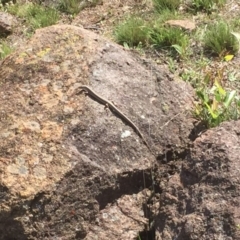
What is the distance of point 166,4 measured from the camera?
16.0ft

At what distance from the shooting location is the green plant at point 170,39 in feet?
13.9

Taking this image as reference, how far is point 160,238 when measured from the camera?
8.87ft

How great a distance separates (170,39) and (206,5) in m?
0.67

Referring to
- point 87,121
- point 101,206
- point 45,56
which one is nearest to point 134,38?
point 45,56

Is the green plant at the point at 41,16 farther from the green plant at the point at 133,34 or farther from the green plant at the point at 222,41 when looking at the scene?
the green plant at the point at 222,41

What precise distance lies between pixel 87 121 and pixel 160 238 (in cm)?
77

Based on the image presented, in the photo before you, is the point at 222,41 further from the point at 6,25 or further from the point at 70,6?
the point at 6,25

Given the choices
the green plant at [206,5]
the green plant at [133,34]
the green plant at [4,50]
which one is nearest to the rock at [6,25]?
the green plant at [4,50]

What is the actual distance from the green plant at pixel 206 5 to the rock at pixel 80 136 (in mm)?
1575

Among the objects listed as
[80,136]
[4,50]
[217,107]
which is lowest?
[4,50]

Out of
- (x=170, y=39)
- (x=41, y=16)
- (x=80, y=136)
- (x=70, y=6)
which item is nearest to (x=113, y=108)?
(x=80, y=136)

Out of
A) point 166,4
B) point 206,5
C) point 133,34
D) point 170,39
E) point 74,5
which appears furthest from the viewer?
point 74,5

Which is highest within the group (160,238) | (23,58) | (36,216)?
(23,58)

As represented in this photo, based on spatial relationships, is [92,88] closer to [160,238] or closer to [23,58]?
[23,58]
